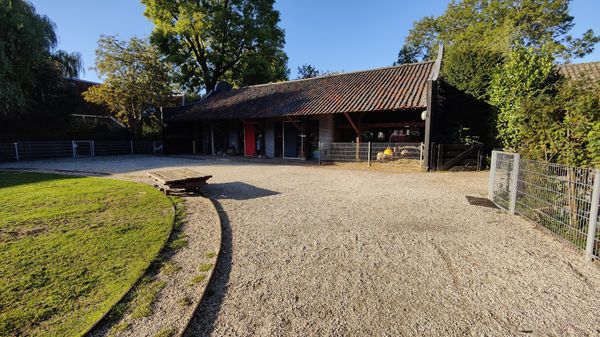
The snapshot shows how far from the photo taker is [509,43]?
14.5 metres

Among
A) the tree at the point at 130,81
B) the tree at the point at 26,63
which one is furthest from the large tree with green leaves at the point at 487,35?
the tree at the point at 26,63

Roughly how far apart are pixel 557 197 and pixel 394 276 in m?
3.01

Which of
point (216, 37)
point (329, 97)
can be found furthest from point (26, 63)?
point (329, 97)

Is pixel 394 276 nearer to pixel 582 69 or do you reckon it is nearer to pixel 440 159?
pixel 440 159

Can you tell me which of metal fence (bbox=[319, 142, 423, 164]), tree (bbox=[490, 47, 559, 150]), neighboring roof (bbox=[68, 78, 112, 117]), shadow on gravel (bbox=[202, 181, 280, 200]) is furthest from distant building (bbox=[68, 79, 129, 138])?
tree (bbox=[490, 47, 559, 150])

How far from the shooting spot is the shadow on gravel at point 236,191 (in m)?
6.88

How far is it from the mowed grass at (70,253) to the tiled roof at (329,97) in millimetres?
9517

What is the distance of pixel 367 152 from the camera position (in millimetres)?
12234

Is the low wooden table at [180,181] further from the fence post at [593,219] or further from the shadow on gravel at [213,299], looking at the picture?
the fence post at [593,219]

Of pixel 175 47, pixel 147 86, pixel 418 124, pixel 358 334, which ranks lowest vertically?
pixel 358 334

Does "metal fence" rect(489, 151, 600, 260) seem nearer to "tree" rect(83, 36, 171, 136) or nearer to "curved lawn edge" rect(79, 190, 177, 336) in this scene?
"curved lawn edge" rect(79, 190, 177, 336)

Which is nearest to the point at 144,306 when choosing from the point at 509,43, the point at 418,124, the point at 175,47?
the point at 418,124

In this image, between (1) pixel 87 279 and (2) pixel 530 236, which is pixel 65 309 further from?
(2) pixel 530 236

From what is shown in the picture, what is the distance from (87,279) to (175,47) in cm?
2821
